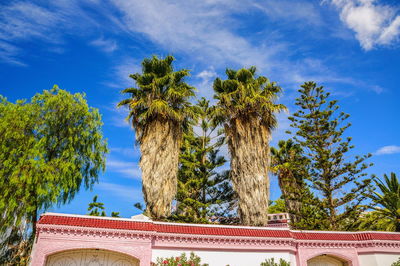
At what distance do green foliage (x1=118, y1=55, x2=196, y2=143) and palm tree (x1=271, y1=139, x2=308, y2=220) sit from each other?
32.2 feet

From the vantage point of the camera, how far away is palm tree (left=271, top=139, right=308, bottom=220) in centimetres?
2308

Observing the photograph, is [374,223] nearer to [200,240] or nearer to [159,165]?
[200,240]

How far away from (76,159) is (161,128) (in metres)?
5.58

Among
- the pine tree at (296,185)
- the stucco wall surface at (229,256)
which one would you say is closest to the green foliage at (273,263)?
the stucco wall surface at (229,256)

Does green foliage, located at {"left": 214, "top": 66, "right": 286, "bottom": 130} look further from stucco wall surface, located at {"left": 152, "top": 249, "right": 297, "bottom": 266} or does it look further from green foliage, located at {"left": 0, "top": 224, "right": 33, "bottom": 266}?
green foliage, located at {"left": 0, "top": 224, "right": 33, "bottom": 266}

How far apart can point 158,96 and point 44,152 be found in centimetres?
735

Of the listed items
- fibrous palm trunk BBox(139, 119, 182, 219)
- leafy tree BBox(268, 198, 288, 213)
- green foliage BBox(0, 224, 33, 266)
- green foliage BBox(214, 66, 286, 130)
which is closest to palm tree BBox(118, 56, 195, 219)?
fibrous palm trunk BBox(139, 119, 182, 219)

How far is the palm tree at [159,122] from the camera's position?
16.3 metres

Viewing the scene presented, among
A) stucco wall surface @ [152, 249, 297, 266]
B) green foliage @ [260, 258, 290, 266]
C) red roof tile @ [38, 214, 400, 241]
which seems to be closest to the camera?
red roof tile @ [38, 214, 400, 241]

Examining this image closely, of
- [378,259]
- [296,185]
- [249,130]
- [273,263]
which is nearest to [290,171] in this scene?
[296,185]

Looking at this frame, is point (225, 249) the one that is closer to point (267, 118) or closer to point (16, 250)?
point (267, 118)

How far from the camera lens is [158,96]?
18.5m

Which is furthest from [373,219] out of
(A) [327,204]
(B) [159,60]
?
(B) [159,60]

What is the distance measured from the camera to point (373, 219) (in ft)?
70.1
